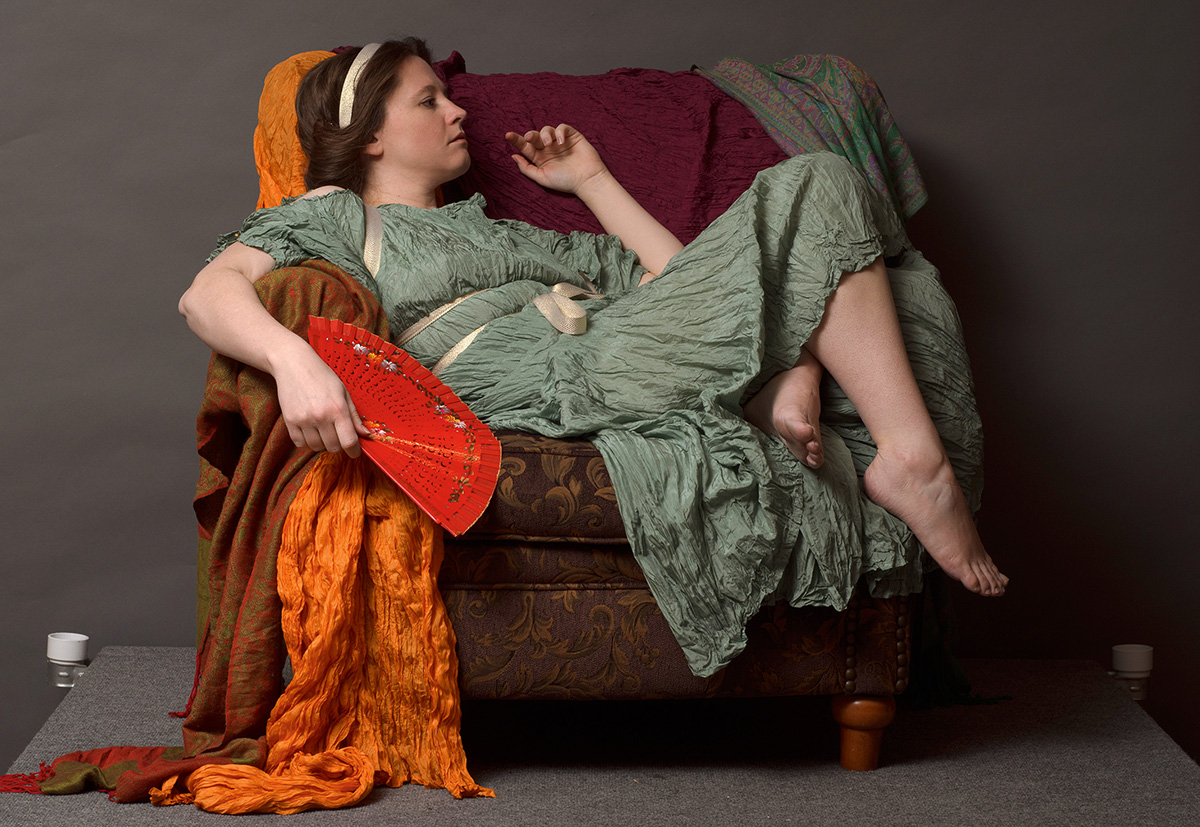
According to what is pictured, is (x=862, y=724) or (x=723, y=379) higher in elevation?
(x=723, y=379)

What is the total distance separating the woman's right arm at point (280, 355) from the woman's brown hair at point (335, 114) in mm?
444

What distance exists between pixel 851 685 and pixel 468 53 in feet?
5.31

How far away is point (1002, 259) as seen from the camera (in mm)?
2375

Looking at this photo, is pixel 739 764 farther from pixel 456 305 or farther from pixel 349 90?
pixel 349 90

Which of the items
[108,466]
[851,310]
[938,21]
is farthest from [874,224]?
[108,466]

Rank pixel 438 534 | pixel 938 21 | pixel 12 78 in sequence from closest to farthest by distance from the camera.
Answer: pixel 438 534 → pixel 12 78 → pixel 938 21

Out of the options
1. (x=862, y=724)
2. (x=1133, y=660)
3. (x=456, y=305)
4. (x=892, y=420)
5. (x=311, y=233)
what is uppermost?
(x=311, y=233)

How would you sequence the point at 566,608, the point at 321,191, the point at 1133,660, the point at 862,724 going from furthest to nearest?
the point at 1133,660
the point at 321,191
the point at 862,724
the point at 566,608

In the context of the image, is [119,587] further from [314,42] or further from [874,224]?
[874,224]

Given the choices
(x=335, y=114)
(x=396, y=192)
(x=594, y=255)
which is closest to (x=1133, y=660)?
(x=594, y=255)

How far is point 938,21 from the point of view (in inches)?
93.4

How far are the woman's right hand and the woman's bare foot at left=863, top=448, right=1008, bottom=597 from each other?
27.3 inches

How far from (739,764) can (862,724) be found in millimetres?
204

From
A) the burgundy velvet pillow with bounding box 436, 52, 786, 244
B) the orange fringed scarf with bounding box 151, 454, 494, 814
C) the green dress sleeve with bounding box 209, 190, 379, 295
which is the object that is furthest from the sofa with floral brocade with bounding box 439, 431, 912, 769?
the burgundy velvet pillow with bounding box 436, 52, 786, 244
